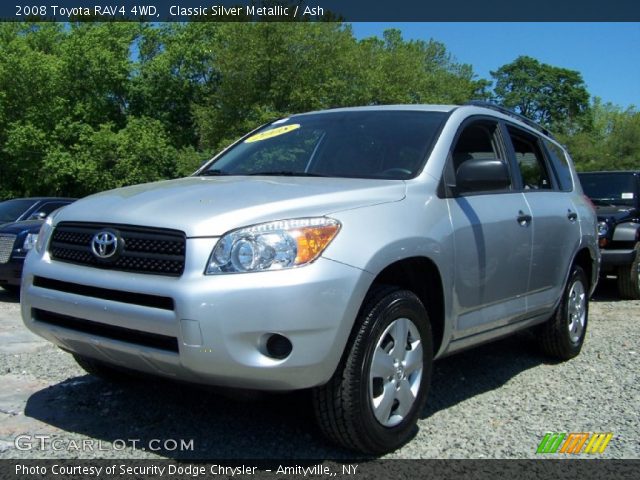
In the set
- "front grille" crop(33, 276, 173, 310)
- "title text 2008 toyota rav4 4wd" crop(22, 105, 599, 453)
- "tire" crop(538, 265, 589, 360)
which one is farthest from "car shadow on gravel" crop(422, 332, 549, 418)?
"front grille" crop(33, 276, 173, 310)

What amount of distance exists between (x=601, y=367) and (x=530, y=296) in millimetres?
1170

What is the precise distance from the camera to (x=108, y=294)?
314 centimetres

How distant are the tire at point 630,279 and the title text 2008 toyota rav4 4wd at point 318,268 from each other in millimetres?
5136

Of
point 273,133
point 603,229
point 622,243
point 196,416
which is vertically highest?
point 273,133

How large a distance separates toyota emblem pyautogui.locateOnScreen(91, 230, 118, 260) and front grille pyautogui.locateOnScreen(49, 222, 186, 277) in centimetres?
2

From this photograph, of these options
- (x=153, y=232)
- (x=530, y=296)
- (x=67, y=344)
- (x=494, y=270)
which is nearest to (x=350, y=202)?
(x=153, y=232)

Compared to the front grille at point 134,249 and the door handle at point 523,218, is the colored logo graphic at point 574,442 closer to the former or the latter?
the door handle at point 523,218

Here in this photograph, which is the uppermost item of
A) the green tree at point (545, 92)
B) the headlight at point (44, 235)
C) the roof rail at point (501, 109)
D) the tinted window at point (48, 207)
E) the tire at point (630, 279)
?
the green tree at point (545, 92)

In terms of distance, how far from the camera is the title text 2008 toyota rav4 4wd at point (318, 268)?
115 inches

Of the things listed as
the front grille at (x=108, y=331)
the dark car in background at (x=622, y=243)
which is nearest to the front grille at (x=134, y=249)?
the front grille at (x=108, y=331)

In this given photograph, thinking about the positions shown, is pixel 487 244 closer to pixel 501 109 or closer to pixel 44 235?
pixel 501 109

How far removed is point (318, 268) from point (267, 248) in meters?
0.24

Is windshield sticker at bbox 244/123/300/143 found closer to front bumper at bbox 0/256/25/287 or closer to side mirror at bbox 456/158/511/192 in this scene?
side mirror at bbox 456/158/511/192

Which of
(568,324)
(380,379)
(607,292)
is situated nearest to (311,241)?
(380,379)
